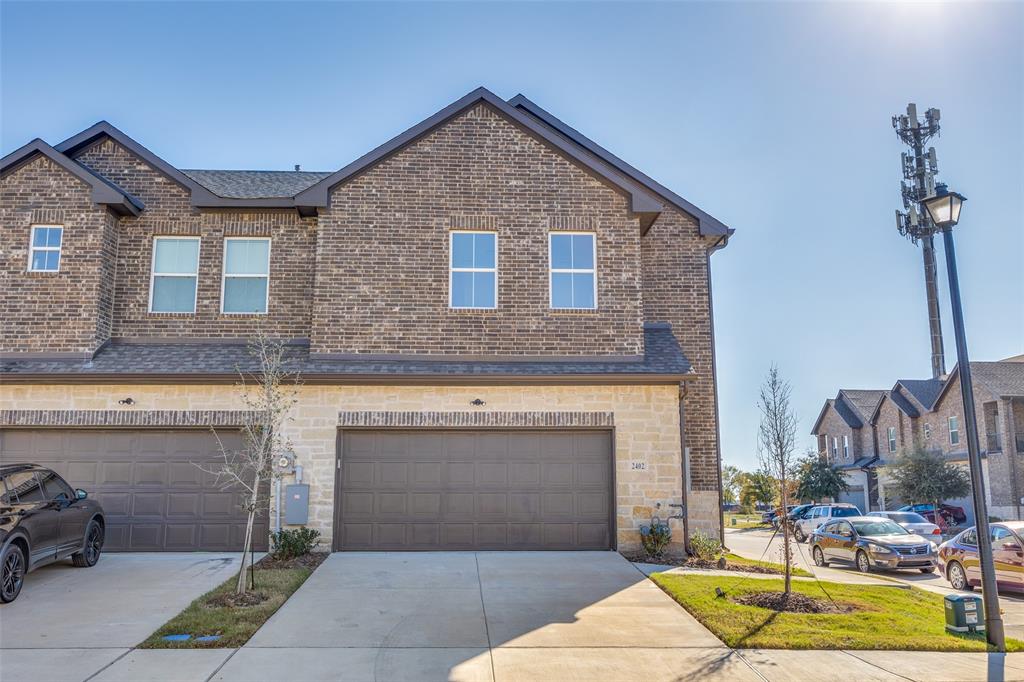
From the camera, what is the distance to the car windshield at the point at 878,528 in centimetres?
1991

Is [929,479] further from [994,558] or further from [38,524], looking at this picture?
[38,524]

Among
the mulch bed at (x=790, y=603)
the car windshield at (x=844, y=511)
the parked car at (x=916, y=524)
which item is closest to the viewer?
the mulch bed at (x=790, y=603)

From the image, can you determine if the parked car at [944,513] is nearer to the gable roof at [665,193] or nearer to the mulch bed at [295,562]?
the gable roof at [665,193]

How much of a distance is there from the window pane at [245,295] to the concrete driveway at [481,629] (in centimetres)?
600

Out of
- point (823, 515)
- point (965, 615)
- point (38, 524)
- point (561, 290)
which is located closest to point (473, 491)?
point (561, 290)

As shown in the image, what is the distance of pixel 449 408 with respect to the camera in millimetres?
15078

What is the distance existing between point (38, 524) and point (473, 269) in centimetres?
861

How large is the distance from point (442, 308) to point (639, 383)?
4.09 metres

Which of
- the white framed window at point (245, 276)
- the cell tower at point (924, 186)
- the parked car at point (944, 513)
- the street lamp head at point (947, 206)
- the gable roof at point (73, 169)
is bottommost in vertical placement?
the parked car at point (944, 513)

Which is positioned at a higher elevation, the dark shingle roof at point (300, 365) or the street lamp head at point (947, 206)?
the street lamp head at point (947, 206)

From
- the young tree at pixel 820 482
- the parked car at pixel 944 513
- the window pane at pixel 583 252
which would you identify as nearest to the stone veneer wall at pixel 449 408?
the window pane at pixel 583 252

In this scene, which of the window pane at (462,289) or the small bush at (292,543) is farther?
the window pane at (462,289)

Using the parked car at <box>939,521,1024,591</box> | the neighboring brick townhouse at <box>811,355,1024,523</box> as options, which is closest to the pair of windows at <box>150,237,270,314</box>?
the parked car at <box>939,521,1024,591</box>

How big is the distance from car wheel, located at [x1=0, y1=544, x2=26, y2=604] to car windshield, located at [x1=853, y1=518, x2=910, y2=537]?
1778cm
